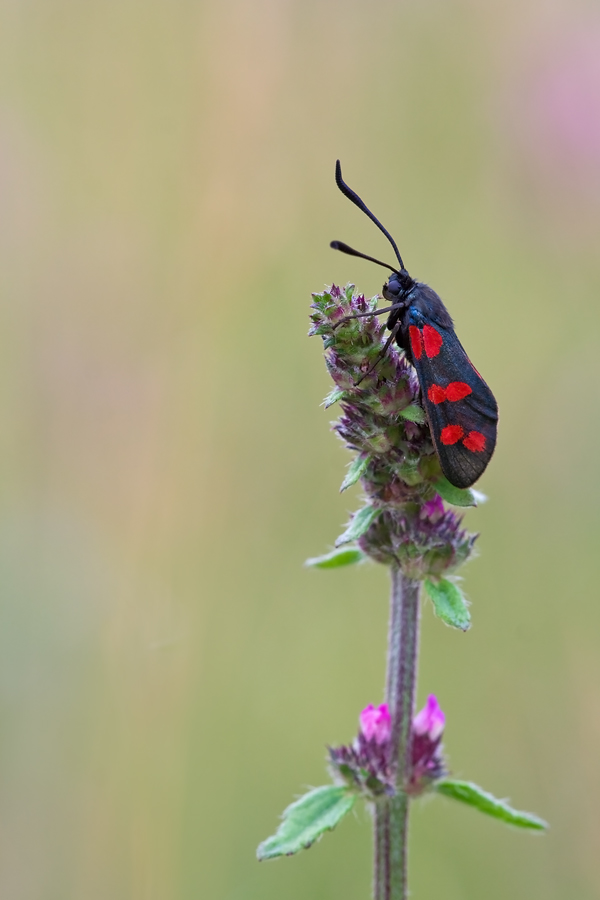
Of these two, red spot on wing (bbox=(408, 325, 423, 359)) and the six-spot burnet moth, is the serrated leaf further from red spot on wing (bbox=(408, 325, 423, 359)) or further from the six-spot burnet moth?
red spot on wing (bbox=(408, 325, 423, 359))

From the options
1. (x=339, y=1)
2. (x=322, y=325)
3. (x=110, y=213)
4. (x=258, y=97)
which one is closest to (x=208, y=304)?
(x=110, y=213)

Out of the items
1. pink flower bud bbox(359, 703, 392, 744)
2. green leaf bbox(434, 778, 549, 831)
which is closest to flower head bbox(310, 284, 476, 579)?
pink flower bud bbox(359, 703, 392, 744)

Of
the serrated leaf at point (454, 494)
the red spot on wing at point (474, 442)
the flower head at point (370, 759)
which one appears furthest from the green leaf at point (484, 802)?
the red spot on wing at point (474, 442)

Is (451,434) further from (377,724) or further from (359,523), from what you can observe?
(377,724)

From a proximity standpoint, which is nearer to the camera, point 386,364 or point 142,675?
point 386,364

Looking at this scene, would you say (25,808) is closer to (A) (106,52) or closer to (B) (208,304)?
(B) (208,304)
